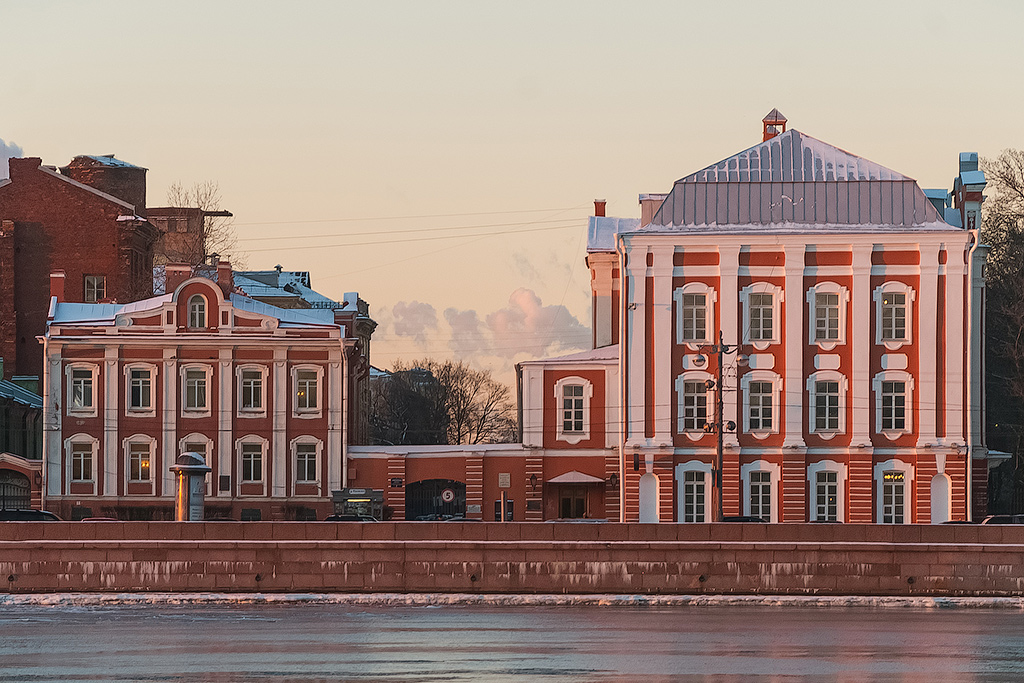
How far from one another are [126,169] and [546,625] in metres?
58.9

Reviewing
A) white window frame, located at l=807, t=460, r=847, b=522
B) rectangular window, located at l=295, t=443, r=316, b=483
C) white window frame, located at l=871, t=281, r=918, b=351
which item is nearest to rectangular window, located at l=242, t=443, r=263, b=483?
rectangular window, located at l=295, t=443, r=316, b=483

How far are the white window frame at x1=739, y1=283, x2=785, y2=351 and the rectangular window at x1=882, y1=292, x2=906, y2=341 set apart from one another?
3625 millimetres

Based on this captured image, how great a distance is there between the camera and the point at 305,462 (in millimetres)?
65250

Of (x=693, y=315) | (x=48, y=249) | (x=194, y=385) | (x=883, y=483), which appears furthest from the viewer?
(x=48, y=249)

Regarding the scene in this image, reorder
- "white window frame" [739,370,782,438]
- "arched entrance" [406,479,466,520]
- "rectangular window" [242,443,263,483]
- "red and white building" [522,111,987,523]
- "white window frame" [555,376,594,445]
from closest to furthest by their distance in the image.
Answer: "red and white building" [522,111,987,523], "white window frame" [739,370,782,438], "white window frame" [555,376,594,445], "arched entrance" [406,479,466,520], "rectangular window" [242,443,263,483]

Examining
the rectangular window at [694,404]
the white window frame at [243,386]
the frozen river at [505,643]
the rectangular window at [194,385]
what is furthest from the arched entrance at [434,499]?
the frozen river at [505,643]

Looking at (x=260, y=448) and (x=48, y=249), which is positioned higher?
(x=48, y=249)

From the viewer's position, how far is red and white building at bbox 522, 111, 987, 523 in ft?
199

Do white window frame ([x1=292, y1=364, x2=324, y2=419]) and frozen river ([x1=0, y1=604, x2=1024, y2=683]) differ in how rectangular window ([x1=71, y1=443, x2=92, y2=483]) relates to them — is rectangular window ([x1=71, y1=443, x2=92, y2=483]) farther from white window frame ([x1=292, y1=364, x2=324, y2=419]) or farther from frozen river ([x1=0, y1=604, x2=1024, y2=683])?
frozen river ([x1=0, y1=604, x2=1024, y2=683])

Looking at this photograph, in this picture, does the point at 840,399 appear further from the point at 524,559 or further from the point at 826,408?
the point at 524,559

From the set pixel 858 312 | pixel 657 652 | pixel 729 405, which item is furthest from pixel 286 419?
pixel 657 652

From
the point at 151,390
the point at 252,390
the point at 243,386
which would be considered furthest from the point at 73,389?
the point at 252,390

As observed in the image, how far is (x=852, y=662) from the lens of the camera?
92.9ft

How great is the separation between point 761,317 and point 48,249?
34.2 meters
